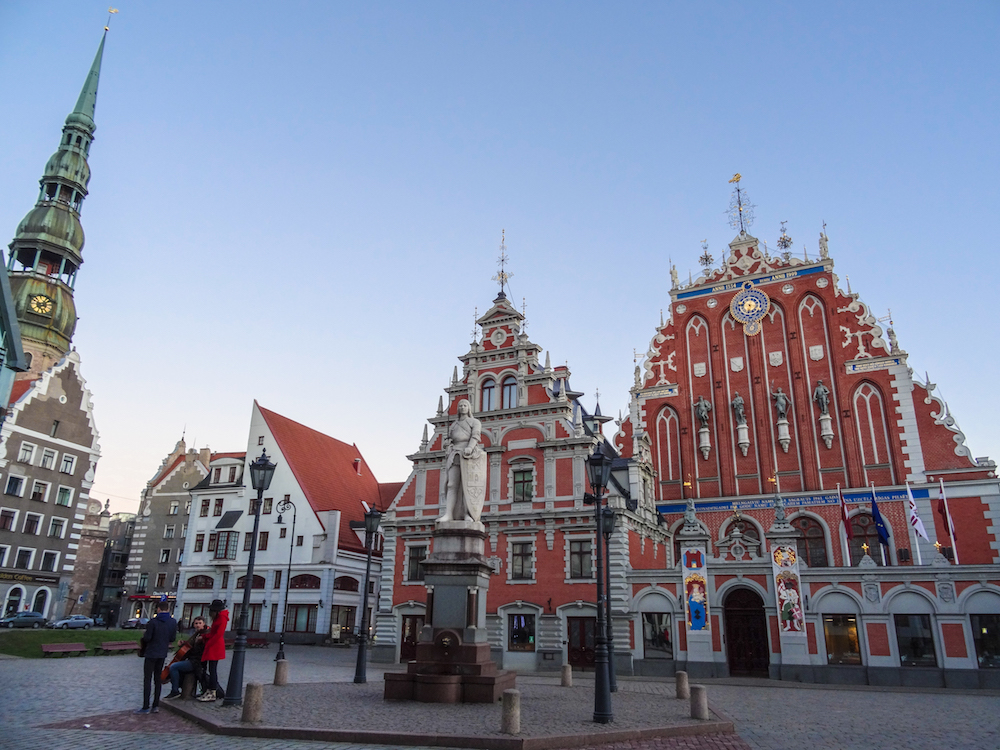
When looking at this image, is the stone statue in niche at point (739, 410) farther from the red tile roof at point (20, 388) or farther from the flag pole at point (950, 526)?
the red tile roof at point (20, 388)

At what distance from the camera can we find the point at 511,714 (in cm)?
1053

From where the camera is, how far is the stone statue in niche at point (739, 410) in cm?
3416

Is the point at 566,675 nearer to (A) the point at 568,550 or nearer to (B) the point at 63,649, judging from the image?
(A) the point at 568,550

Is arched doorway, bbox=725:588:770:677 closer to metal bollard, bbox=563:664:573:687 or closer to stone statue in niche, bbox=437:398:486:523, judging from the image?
metal bollard, bbox=563:664:573:687

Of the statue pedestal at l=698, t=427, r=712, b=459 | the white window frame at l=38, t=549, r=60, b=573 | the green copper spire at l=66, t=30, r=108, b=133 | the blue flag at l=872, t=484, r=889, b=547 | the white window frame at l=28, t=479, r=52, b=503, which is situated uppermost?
the green copper spire at l=66, t=30, r=108, b=133

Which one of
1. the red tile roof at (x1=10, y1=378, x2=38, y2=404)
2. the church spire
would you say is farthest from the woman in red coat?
the church spire

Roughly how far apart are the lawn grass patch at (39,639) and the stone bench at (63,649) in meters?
0.35

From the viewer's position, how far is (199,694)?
13.8 metres

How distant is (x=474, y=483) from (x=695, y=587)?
46.4ft

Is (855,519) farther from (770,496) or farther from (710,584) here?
(710,584)

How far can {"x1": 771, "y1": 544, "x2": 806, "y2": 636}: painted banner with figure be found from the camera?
2484 cm

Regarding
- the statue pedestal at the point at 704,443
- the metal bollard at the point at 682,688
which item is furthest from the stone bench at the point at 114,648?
the statue pedestal at the point at 704,443

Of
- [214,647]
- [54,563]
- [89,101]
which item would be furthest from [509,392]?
[89,101]

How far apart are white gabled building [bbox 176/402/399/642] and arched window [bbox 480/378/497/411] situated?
50.4ft
